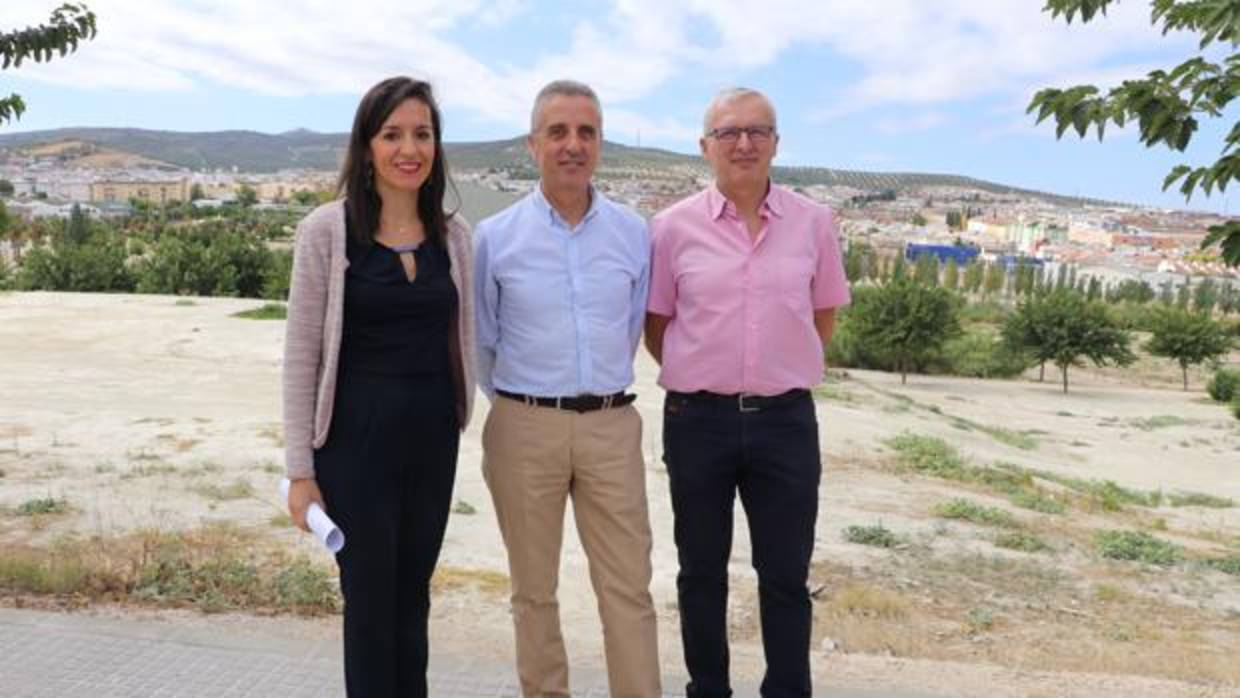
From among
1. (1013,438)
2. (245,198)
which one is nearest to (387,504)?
(1013,438)

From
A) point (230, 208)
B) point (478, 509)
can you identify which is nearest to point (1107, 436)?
point (478, 509)

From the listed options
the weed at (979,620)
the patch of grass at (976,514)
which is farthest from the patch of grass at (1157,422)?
the weed at (979,620)

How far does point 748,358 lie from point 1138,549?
708cm

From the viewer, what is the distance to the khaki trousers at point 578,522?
323 cm

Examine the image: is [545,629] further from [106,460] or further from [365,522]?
[106,460]

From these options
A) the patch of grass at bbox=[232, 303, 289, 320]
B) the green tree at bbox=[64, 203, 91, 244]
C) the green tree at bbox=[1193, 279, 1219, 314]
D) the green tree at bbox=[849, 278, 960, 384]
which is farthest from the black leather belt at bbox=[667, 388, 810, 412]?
the green tree at bbox=[1193, 279, 1219, 314]

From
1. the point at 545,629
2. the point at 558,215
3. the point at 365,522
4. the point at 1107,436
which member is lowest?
the point at 1107,436

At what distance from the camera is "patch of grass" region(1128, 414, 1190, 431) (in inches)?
1037

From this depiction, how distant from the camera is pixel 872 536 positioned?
8594 mm

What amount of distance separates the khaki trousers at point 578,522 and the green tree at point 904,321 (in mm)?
32049

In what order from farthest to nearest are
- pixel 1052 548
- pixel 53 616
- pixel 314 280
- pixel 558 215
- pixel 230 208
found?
pixel 230 208 → pixel 1052 548 → pixel 53 616 → pixel 558 215 → pixel 314 280

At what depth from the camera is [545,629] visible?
3369 mm

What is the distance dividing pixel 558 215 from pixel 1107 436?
23575 millimetres

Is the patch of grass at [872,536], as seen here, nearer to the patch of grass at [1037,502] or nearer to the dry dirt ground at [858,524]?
the dry dirt ground at [858,524]
